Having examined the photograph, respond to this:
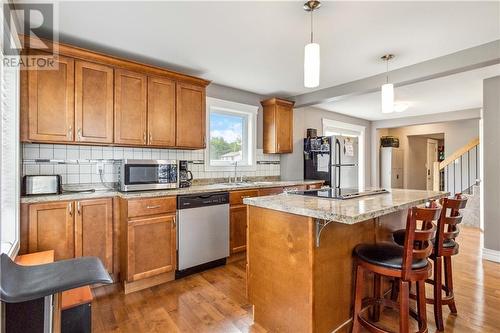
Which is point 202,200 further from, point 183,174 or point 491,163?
point 491,163

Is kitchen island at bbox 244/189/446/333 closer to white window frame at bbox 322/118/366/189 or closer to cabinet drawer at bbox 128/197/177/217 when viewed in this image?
cabinet drawer at bbox 128/197/177/217

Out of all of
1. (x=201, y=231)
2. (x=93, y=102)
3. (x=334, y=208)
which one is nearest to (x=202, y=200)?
(x=201, y=231)

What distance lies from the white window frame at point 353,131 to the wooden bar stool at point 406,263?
4184 millimetres

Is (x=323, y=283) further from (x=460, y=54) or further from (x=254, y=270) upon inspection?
(x=460, y=54)

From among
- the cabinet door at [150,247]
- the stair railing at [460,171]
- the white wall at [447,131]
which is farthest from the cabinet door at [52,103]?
the stair railing at [460,171]

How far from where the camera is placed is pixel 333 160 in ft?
14.4

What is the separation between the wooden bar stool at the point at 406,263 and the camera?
4.91ft

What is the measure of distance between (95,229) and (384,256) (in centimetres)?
247

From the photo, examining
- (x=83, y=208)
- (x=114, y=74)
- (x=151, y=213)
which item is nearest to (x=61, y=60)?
(x=114, y=74)

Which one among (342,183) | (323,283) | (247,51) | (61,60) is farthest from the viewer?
(342,183)

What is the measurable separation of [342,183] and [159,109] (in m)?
3.17

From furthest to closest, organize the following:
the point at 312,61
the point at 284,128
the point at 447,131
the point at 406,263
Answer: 1. the point at 447,131
2. the point at 284,128
3. the point at 312,61
4. the point at 406,263

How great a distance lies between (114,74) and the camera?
2.67 metres

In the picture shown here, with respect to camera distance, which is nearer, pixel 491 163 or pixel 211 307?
pixel 211 307
